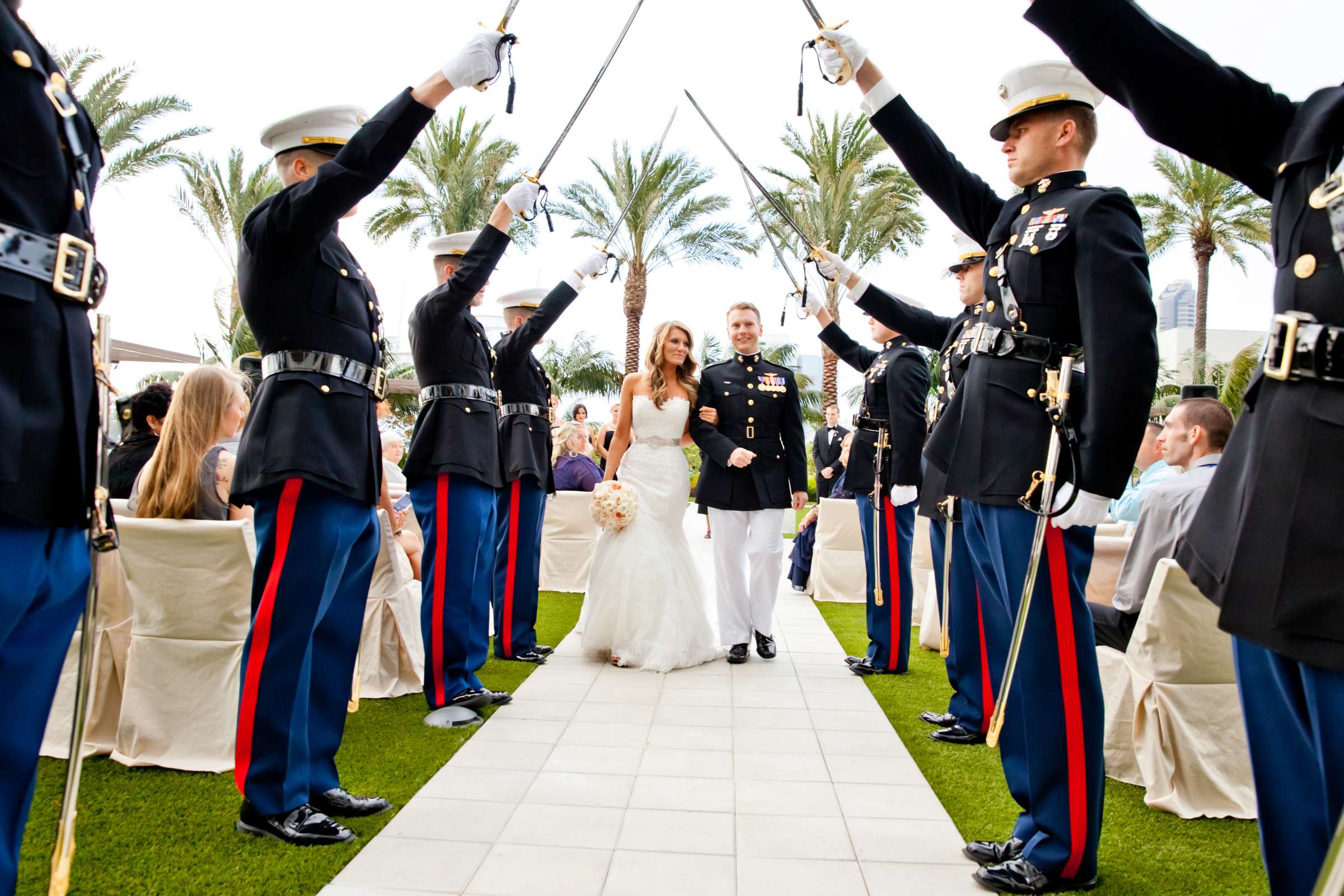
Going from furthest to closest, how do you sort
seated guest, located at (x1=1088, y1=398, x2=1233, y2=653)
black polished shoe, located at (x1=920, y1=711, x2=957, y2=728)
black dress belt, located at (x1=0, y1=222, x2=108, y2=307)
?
black polished shoe, located at (x1=920, y1=711, x2=957, y2=728), seated guest, located at (x1=1088, y1=398, x2=1233, y2=653), black dress belt, located at (x1=0, y1=222, x2=108, y2=307)

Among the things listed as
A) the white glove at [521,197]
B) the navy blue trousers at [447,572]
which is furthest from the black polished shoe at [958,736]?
the white glove at [521,197]

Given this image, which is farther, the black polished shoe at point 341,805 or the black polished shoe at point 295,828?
the black polished shoe at point 341,805

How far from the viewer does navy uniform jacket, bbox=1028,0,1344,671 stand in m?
1.28

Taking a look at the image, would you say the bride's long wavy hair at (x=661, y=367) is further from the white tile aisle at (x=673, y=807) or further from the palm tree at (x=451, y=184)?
the palm tree at (x=451, y=184)

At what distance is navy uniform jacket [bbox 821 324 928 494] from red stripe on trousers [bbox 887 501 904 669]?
22 centimetres

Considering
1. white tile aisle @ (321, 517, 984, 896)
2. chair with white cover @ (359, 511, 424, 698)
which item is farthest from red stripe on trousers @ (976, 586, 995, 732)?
chair with white cover @ (359, 511, 424, 698)

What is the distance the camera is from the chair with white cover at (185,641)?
309cm

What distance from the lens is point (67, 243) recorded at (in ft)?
4.82

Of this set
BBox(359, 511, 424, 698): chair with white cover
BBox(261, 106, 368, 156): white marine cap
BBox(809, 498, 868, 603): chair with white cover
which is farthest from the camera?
BBox(809, 498, 868, 603): chair with white cover

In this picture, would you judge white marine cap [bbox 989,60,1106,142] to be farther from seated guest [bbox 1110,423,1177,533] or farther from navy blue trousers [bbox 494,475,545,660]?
navy blue trousers [bbox 494,475,545,660]

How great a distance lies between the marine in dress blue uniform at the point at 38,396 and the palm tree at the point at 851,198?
1738cm

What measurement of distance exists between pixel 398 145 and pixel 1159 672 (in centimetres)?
294

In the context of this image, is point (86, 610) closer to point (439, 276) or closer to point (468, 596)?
point (468, 596)

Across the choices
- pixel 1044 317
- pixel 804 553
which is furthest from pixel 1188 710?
pixel 804 553
